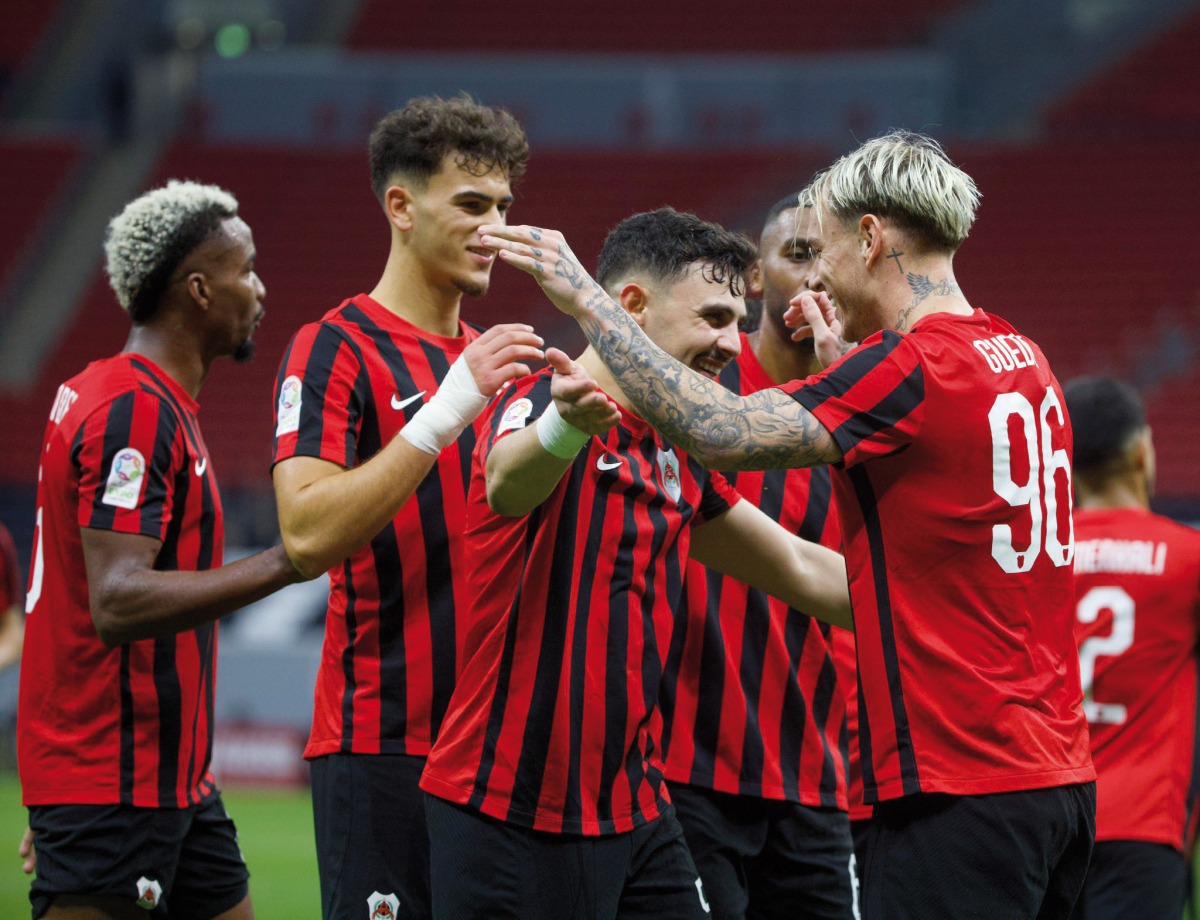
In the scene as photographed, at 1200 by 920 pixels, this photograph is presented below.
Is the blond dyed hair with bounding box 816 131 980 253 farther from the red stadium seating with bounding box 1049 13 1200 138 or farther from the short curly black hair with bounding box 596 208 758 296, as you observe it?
the red stadium seating with bounding box 1049 13 1200 138

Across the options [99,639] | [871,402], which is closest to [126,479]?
[99,639]

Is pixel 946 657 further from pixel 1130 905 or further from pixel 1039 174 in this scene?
pixel 1039 174

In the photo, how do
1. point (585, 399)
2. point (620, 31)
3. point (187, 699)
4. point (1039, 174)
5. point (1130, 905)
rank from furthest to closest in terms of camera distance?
point (620, 31), point (1039, 174), point (1130, 905), point (187, 699), point (585, 399)

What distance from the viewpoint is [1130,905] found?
4629mm

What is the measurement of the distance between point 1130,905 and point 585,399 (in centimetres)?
279

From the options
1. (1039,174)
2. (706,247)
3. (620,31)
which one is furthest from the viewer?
(620,31)

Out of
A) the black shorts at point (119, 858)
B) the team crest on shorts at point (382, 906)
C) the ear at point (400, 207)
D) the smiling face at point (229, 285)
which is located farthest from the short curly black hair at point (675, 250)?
the black shorts at point (119, 858)

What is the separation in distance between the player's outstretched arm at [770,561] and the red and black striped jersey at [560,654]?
0.43m

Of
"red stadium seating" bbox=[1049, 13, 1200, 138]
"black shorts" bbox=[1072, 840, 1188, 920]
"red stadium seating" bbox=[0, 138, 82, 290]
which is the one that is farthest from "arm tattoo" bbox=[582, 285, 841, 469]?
"red stadium seating" bbox=[1049, 13, 1200, 138]

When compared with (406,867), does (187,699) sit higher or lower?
higher

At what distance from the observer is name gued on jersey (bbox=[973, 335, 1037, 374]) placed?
3.11 metres

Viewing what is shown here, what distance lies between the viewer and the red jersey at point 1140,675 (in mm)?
4648

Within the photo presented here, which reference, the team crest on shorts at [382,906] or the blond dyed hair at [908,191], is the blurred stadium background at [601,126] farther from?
the blond dyed hair at [908,191]

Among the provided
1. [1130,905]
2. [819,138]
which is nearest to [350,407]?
[1130,905]
